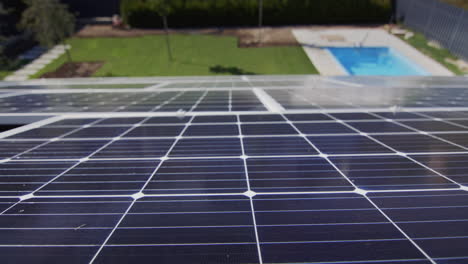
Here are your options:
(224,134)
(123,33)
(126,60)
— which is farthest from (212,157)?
(123,33)

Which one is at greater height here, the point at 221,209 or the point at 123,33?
the point at 123,33

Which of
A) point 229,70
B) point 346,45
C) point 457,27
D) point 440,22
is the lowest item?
point 229,70

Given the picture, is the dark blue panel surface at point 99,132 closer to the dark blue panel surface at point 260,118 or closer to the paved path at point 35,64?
the dark blue panel surface at point 260,118

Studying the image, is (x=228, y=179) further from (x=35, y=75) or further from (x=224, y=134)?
(x=35, y=75)

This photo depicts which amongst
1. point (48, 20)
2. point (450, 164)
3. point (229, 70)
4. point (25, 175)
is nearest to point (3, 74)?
point (48, 20)

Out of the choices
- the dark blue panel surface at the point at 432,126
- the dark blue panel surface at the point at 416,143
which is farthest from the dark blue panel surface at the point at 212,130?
the dark blue panel surface at the point at 432,126

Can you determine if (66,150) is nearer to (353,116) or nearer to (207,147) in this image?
(207,147)

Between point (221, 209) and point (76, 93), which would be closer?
point (221, 209)
